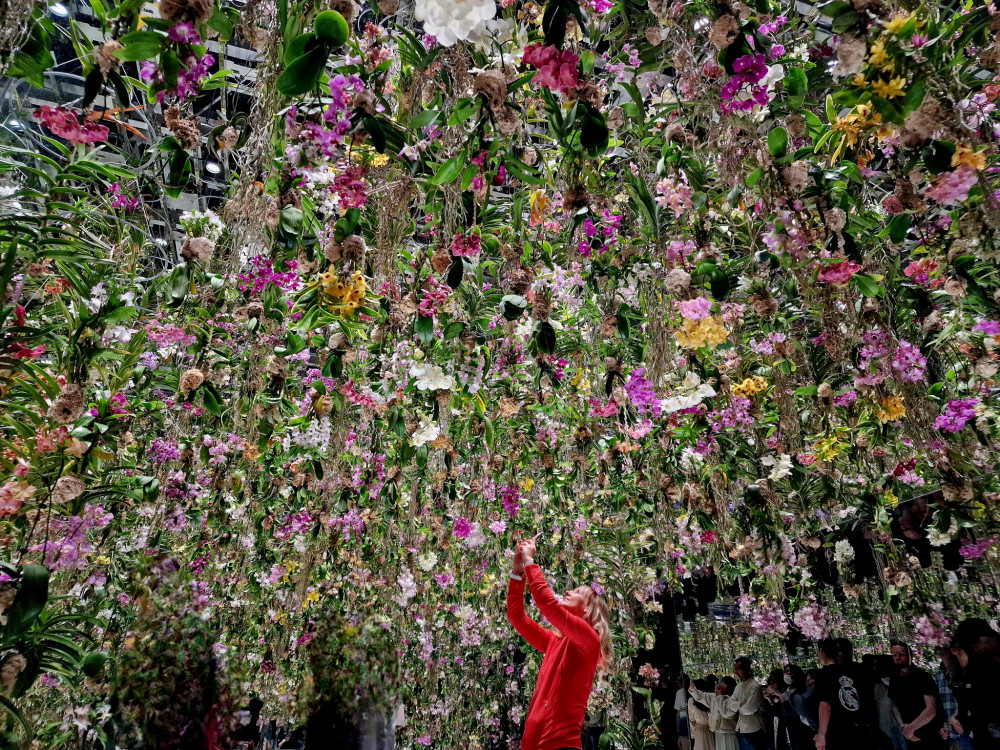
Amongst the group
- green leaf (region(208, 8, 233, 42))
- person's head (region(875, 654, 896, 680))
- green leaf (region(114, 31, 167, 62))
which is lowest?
person's head (region(875, 654, 896, 680))

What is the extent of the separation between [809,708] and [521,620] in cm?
332

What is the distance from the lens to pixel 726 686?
4.79 m

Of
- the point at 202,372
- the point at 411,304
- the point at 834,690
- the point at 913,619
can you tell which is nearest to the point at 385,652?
the point at 202,372

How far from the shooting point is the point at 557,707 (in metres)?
1.85

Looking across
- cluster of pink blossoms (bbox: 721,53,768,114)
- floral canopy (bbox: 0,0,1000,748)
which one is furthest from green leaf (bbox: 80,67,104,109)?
cluster of pink blossoms (bbox: 721,53,768,114)

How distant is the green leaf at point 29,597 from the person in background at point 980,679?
3.83 m

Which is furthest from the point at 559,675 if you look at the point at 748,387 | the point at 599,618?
the point at 748,387

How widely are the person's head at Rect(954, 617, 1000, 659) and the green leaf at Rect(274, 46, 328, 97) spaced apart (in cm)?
399

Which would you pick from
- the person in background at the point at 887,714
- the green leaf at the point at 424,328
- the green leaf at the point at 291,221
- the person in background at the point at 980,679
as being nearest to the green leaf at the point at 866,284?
the green leaf at the point at 424,328

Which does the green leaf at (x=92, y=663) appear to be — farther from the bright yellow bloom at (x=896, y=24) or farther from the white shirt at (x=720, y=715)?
the white shirt at (x=720, y=715)

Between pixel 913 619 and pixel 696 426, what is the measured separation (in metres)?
4.22

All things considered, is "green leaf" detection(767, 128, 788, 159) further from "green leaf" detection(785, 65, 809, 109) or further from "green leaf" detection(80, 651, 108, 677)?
"green leaf" detection(80, 651, 108, 677)

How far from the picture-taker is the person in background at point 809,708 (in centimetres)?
409

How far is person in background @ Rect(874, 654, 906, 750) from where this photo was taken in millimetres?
3574
